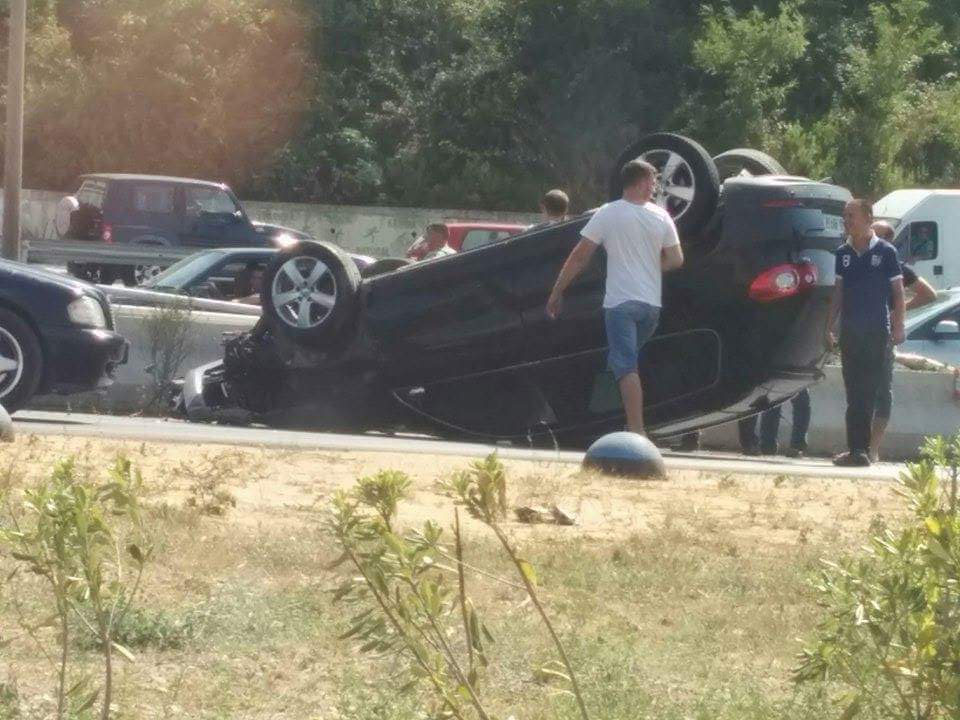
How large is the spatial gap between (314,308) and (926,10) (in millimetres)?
35362

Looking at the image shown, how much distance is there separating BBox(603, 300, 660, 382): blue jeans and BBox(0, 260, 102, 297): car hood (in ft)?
12.7

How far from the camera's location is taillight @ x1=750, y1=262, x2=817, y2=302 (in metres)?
10.5

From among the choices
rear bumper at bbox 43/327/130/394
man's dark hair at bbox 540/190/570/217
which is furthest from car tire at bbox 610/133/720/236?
rear bumper at bbox 43/327/130/394

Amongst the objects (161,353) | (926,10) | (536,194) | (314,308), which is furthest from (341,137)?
(314,308)

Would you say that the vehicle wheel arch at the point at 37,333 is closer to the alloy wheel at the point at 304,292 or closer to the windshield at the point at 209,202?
the alloy wheel at the point at 304,292

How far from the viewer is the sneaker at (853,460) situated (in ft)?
36.7

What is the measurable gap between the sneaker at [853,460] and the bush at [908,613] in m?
7.72

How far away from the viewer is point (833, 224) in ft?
35.9

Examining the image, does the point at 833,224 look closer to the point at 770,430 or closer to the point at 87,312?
the point at 770,430

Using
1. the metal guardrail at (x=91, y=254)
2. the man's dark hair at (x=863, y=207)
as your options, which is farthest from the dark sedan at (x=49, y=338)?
the metal guardrail at (x=91, y=254)

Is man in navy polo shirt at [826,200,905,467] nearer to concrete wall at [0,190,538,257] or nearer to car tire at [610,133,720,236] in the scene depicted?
car tire at [610,133,720,236]

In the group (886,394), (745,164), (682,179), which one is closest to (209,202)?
(745,164)

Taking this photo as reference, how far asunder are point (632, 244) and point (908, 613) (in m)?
6.88

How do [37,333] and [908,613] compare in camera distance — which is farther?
[37,333]
